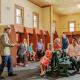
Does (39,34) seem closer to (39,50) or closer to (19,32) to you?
(39,50)

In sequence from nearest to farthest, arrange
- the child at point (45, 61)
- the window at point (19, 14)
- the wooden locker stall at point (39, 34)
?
the child at point (45, 61)
the window at point (19, 14)
the wooden locker stall at point (39, 34)

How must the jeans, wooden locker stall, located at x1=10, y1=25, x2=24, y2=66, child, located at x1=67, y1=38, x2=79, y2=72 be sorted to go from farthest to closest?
wooden locker stall, located at x1=10, y1=25, x2=24, y2=66 < child, located at x1=67, y1=38, x2=79, y2=72 < the jeans

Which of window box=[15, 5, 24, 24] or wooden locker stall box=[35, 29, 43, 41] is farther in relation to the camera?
wooden locker stall box=[35, 29, 43, 41]

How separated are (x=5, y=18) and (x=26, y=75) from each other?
4554 mm

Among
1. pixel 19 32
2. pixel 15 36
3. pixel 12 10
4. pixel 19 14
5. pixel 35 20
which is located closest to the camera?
pixel 15 36

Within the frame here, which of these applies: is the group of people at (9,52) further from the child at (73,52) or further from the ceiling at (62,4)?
the ceiling at (62,4)

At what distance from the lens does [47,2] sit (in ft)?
47.3

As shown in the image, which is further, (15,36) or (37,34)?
(37,34)

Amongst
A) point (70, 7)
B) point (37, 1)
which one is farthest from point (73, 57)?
point (70, 7)

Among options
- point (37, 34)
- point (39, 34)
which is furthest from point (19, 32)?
point (39, 34)

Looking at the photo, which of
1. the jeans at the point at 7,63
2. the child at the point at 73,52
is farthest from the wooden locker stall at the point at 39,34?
the jeans at the point at 7,63

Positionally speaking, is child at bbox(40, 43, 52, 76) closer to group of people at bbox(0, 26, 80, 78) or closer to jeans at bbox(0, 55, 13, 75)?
group of people at bbox(0, 26, 80, 78)

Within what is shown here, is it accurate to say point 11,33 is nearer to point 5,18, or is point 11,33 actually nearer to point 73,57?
point 5,18

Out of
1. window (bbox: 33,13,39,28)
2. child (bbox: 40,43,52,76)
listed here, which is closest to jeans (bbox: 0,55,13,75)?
child (bbox: 40,43,52,76)
